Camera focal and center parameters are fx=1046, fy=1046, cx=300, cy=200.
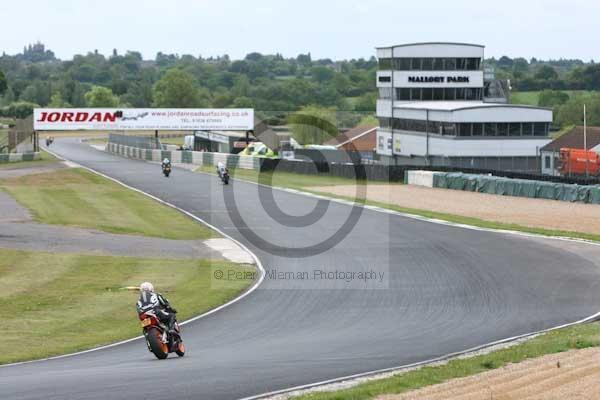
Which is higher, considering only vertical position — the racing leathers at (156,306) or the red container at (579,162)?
the red container at (579,162)

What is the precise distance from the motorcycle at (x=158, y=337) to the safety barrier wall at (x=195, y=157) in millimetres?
57214

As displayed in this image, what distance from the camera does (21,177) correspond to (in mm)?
70125

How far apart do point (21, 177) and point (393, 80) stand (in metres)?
45.3

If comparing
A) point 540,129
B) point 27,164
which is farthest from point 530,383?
point 540,129

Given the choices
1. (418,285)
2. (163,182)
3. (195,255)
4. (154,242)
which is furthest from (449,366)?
(163,182)

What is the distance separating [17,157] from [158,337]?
72.7m

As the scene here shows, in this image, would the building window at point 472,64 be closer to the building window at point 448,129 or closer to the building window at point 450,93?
the building window at point 450,93

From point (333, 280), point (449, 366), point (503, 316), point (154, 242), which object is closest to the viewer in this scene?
point (449, 366)

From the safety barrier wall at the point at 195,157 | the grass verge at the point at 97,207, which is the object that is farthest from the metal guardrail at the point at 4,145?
the grass verge at the point at 97,207

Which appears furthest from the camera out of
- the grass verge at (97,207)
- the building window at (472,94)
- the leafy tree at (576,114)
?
the leafy tree at (576,114)

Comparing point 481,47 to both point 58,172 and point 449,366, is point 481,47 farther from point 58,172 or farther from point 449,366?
point 449,366

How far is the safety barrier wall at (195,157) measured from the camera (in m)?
77.7

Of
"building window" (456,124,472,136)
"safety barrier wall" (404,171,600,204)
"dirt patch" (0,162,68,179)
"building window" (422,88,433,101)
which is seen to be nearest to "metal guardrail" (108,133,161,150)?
"dirt patch" (0,162,68,179)

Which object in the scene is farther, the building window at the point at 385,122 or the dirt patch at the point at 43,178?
the building window at the point at 385,122
